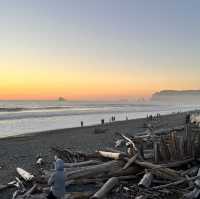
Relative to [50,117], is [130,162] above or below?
above

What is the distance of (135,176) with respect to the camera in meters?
11.9

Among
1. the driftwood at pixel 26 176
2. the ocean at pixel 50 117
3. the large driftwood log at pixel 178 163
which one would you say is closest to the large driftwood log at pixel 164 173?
the large driftwood log at pixel 178 163

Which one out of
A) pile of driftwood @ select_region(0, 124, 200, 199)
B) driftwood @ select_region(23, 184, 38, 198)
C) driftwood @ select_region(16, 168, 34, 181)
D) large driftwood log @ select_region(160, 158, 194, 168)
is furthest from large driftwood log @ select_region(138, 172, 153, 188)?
driftwood @ select_region(16, 168, 34, 181)

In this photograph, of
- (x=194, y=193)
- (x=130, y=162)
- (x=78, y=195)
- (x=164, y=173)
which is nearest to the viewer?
(x=194, y=193)

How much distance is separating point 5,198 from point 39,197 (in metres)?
1.75

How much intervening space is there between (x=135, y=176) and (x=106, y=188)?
1758 mm

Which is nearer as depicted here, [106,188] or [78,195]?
[78,195]

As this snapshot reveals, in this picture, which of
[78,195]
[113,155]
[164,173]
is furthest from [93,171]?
[164,173]

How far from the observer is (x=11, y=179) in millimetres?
13578

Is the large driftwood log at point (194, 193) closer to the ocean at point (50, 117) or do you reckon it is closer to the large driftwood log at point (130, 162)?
the large driftwood log at point (130, 162)

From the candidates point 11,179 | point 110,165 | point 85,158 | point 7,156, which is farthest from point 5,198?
point 7,156

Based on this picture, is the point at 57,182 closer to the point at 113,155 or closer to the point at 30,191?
the point at 30,191

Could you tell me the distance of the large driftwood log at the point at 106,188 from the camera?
32.7ft

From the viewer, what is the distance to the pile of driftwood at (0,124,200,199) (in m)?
10.4
